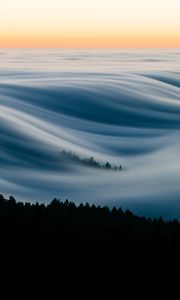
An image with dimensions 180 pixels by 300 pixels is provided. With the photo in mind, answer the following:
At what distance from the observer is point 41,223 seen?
5.03 meters

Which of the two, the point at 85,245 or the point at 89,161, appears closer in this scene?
the point at 85,245

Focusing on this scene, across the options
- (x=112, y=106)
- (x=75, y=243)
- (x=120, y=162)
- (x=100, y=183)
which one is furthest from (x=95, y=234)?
(x=112, y=106)

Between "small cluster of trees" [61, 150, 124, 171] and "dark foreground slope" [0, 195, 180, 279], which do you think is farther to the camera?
"small cluster of trees" [61, 150, 124, 171]

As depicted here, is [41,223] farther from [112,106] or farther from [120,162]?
[112,106]

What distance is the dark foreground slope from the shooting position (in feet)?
15.3

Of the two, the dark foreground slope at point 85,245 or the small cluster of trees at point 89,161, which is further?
the small cluster of trees at point 89,161

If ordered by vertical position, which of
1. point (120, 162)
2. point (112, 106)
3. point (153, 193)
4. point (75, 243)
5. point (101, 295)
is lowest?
point (101, 295)

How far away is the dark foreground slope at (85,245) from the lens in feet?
15.3

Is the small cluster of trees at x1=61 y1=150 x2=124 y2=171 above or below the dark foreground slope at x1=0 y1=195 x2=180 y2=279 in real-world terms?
above

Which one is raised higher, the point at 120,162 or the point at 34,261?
the point at 120,162

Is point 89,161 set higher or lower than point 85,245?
higher

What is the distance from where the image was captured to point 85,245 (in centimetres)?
477

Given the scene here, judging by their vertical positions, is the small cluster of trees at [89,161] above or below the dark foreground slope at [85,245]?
above

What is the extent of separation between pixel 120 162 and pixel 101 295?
12.6 metres
